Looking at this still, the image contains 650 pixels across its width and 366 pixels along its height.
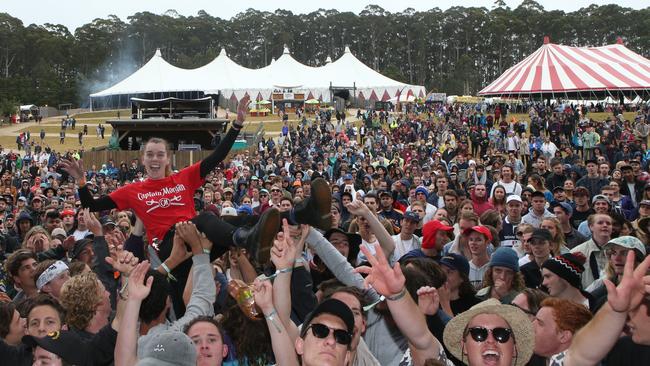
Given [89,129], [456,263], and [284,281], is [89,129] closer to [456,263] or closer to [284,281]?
[456,263]

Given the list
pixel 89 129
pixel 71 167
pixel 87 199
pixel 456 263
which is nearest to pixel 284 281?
pixel 456 263

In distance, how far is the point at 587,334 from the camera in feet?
11.5

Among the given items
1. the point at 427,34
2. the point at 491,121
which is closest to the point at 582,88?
the point at 491,121

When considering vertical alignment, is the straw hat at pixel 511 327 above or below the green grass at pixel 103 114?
above

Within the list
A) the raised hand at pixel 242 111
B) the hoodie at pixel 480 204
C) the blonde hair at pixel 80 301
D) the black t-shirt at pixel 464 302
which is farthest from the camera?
the hoodie at pixel 480 204

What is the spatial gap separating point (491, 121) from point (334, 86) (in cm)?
3235

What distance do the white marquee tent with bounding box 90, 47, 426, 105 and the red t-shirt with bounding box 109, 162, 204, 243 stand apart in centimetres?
5367

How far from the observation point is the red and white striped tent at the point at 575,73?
23.8 meters

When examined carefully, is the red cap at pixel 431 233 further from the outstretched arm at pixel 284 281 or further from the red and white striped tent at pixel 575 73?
the red and white striped tent at pixel 575 73

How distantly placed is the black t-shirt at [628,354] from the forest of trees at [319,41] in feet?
299

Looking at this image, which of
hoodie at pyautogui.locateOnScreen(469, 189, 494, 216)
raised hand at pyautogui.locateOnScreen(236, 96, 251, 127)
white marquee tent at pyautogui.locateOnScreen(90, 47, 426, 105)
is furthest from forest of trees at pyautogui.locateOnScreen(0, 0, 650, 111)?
raised hand at pyautogui.locateOnScreen(236, 96, 251, 127)

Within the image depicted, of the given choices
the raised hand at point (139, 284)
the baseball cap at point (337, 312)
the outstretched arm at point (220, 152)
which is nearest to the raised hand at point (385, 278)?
the baseball cap at point (337, 312)

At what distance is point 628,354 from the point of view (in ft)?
13.0

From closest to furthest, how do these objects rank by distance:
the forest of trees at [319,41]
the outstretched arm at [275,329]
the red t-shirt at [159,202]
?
the outstretched arm at [275,329] < the red t-shirt at [159,202] < the forest of trees at [319,41]
